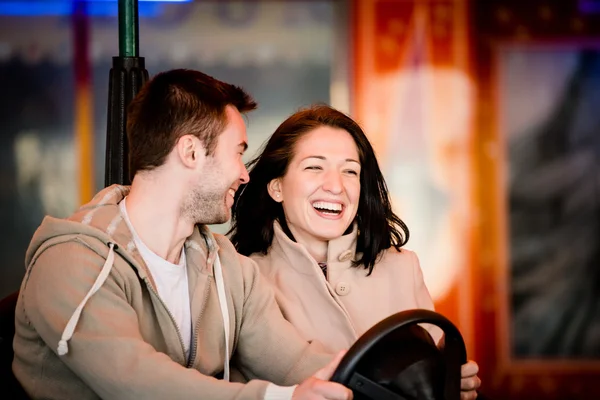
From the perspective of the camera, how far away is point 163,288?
2010 millimetres

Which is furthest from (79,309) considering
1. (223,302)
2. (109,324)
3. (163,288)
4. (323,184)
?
(323,184)

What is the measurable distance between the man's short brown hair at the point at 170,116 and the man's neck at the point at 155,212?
45 millimetres

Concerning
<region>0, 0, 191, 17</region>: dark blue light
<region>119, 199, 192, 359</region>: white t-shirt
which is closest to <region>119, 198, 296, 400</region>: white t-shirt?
<region>119, 199, 192, 359</region>: white t-shirt

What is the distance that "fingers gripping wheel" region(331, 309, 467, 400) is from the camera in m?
1.63

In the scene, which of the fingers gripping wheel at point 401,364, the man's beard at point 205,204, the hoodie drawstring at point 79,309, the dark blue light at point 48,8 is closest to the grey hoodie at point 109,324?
the hoodie drawstring at point 79,309

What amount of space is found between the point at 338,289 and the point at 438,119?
7.31 feet

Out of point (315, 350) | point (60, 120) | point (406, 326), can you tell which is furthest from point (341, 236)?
point (60, 120)

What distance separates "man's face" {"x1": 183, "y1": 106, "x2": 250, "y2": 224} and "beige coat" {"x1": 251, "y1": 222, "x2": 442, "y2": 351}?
443 millimetres

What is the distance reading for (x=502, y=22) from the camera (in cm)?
448

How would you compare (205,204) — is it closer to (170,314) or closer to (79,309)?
(170,314)

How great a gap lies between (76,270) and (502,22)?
328 centimetres

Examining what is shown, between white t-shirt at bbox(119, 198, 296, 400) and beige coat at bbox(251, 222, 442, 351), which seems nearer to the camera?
white t-shirt at bbox(119, 198, 296, 400)

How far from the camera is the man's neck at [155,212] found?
6.44ft

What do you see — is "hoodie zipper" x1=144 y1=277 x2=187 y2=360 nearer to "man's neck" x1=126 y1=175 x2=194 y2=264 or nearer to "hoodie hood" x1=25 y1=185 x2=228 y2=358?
"hoodie hood" x1=25 y1=185 x2=228 y2=358
